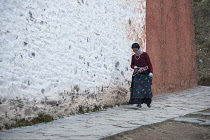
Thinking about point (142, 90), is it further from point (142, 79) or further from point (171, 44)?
point (171, 44)

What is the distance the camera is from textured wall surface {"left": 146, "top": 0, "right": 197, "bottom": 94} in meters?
8.38

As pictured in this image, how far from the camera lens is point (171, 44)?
940cm

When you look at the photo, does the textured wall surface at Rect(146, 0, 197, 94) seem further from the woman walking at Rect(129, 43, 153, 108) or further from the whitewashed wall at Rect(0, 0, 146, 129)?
the woman walking at Rect(129, 43, 153, 108)

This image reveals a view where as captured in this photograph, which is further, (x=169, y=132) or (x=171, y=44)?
(x=171, y=44)

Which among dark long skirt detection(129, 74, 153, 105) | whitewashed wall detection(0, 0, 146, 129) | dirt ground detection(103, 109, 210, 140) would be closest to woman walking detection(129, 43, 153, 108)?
dark long skirt detection(129, 74, 153, 105)

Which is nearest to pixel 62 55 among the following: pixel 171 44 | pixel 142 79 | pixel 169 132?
pixel 142 79

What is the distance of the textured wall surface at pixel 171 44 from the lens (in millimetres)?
8375

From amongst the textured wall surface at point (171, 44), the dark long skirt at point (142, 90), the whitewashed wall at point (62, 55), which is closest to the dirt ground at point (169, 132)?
the whitewashed wall at point (62, 55)

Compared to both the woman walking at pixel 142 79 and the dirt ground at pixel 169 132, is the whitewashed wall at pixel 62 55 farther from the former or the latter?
the dirt ground at pixel 169 132

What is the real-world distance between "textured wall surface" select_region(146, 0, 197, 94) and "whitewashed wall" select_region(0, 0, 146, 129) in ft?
5.32

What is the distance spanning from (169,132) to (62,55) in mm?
Answer: 2222

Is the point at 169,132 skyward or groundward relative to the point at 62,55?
groundward

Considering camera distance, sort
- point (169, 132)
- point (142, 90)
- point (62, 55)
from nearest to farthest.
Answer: point (169, 132), point (62, 55), point (142, 90)

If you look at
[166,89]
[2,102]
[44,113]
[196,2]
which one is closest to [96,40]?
[44,113]
